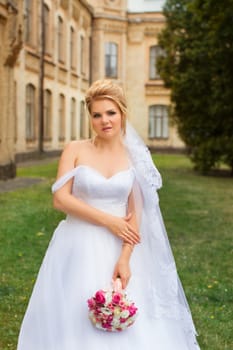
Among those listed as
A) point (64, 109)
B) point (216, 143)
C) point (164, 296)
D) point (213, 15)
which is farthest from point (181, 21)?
point (164, 296)

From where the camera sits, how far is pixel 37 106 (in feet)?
93.6

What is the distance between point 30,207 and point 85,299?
8.70m

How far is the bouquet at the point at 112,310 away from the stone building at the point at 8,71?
14079 mm

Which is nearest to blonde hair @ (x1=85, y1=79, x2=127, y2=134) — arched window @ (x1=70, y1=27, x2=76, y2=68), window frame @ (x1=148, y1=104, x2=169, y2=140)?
arched window @ (x1=70, y1=27, x2=76, y2=68)

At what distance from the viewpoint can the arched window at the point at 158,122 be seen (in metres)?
41.2

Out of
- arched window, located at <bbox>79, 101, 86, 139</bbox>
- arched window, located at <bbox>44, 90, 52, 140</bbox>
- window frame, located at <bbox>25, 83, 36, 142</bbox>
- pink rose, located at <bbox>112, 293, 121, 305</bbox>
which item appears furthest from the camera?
arched window, located at <bbox>79, 101, 86, 139</bbox>

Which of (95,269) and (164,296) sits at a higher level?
(95,269)

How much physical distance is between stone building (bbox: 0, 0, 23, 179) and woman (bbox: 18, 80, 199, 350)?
13679 mm

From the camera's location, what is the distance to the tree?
20.7 metres

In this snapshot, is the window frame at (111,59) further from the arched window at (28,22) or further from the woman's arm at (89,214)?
the woman's arm at (89,214)

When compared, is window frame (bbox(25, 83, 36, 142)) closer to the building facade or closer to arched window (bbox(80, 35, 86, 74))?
the building facade

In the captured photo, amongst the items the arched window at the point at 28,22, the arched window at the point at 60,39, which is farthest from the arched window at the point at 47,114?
the arched window at the point at 28,22

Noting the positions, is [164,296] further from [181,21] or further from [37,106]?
[37,106]

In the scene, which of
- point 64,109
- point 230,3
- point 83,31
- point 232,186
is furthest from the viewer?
point 83,31
